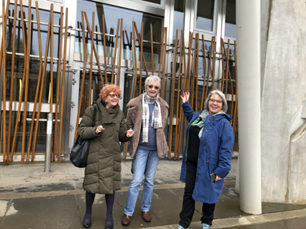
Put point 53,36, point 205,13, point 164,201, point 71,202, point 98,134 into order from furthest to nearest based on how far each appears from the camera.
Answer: point 205,13 < point 53,36 < point 164,201 < point 71,202 < point 98,134

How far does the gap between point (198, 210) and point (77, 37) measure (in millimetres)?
4990

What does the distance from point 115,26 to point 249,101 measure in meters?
4.47

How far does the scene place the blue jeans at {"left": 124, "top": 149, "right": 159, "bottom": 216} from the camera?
9.85 ft

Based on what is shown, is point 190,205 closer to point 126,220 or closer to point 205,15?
point 126,220

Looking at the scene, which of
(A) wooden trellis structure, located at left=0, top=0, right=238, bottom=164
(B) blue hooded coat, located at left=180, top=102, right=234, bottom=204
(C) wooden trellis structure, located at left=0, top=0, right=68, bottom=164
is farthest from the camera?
(A) wooden trellis structure, located at left=0, top=0, right=238, bottom=164

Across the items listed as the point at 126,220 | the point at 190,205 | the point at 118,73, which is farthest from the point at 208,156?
the point at 118,73

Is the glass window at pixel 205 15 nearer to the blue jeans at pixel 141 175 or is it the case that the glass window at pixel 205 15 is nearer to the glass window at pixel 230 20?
the glass window at pixel 230 20

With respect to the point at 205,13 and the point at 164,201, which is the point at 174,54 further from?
the point at 164,201

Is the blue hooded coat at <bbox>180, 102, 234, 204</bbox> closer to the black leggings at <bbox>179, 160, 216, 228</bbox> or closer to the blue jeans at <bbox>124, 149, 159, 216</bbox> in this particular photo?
the black leggings at <bbox>179, 160, 216, 228</bbox>

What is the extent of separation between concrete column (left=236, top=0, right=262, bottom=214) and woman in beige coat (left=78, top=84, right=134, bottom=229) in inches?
68.8

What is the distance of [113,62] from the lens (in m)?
6.31

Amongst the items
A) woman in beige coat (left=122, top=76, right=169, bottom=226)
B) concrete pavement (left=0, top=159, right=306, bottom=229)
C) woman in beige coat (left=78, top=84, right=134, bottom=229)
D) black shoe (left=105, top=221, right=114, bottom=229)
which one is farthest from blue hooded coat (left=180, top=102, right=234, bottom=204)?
black shoe (left=105, top=221, right=114, bottom=229)

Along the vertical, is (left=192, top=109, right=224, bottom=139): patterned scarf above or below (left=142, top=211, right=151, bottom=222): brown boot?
above

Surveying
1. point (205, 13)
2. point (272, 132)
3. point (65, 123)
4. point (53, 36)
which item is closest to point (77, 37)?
point (53, 36)
